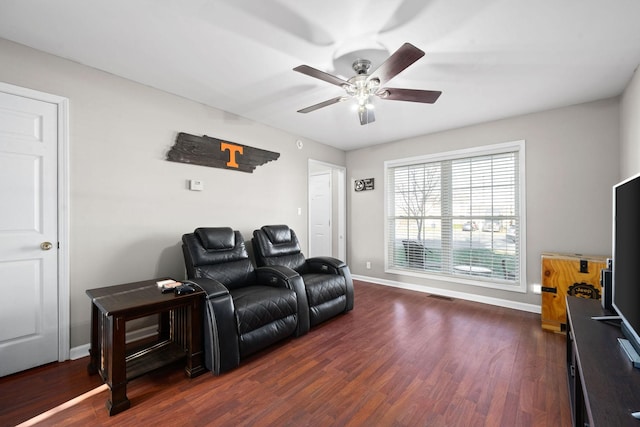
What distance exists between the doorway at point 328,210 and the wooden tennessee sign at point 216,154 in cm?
160

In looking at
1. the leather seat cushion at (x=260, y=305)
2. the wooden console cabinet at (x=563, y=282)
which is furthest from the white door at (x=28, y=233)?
the wooden console cabinet at (x=563, y=282)

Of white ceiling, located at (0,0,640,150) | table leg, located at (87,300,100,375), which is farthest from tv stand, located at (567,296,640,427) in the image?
table leg, located at (87,300,100,375)

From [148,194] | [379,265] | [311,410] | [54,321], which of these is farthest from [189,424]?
[379,265]

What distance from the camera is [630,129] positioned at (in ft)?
8.51

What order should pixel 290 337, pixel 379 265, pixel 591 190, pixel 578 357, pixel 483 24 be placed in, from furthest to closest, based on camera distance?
pixel 379 265 < pixel 591 190 < pixel 290 337 < pixel 483 24 < pixel 578 357

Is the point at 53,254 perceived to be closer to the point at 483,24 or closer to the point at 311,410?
the point at 311,410

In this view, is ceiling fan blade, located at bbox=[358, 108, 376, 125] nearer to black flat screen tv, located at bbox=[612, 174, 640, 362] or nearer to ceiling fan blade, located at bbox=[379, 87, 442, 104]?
ceiling fan blade, located at bbox=[379, 87, 442, 104]

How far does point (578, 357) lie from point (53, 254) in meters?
3.58

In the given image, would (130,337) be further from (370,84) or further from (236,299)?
(370,84)

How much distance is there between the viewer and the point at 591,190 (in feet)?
10.1

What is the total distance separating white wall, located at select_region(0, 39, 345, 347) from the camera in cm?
231

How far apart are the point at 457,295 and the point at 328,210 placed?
2656 mm

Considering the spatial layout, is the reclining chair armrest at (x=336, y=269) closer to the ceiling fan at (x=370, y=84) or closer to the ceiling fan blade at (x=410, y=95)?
the ceiling fan at (x=370, y=84)

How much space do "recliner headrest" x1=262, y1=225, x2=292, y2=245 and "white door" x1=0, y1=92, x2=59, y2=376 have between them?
1941mm
